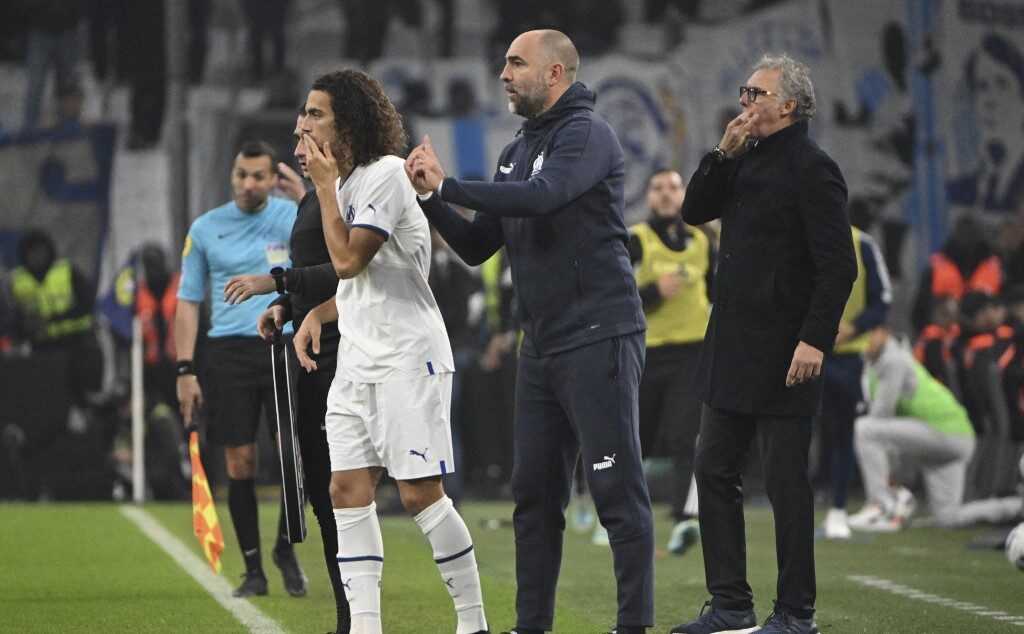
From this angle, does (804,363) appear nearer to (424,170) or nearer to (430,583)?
(424,170)

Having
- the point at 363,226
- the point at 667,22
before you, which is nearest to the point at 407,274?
the point at 363,226

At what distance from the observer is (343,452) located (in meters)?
5.71

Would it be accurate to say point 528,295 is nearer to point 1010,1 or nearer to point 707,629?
point 707,629

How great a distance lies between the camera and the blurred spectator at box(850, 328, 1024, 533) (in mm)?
12258

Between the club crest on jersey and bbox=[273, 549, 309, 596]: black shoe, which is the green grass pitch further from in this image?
the club crest on jersey

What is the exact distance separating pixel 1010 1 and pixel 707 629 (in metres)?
14.6

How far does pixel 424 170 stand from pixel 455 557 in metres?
1.26

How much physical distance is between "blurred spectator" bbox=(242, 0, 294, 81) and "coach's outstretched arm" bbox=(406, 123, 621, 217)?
12197 millimetres

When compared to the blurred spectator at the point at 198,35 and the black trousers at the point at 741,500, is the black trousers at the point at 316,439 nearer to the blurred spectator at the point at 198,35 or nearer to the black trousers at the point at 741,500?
the black trousers at the point at 741,500

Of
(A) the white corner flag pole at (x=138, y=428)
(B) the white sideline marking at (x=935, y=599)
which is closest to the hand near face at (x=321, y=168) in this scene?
(B) the white sideline marking at (x=935, y=599)

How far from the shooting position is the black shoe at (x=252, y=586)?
803cm

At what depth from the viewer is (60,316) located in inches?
629

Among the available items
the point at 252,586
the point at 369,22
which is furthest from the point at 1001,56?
the point at 252,586

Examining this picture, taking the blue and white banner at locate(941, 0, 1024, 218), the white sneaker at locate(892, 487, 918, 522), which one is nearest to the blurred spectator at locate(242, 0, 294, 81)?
the blue and white banner at locate(941, 0, 1024, 218)
